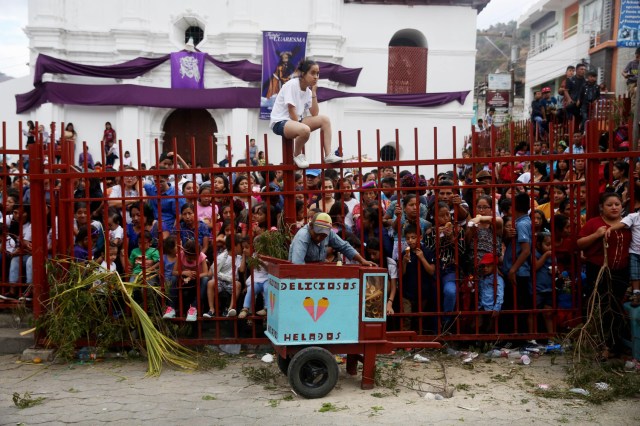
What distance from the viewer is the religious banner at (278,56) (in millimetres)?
18859

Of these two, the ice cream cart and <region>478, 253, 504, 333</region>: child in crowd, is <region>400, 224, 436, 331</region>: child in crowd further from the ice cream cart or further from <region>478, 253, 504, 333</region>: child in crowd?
the ice cream cart

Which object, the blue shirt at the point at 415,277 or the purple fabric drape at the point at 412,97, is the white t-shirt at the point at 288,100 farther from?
the purple fabric drape at the point at 412,97

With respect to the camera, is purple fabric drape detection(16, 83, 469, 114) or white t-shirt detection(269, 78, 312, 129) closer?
white t-shirt detection(269, 78, 312, 129)

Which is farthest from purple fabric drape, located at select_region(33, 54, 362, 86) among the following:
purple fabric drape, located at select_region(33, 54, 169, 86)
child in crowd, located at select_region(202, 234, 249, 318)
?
child in crowd, located at select_region(202, 234, 249, 318)

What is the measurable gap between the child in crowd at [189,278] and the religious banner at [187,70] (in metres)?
14.5

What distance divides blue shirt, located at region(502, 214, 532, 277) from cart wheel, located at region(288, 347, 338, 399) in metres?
2.33

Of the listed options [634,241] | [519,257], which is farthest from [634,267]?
[519,257]

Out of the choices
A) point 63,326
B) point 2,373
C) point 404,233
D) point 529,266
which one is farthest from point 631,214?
point 2,373

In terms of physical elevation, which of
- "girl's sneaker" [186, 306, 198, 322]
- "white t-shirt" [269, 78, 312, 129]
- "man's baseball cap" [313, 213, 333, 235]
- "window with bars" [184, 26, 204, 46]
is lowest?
"girl's sneaker" [186, 306, 198, 322]

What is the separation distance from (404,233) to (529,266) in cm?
130

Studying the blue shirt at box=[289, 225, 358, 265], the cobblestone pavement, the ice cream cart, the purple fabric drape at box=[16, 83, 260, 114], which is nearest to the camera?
the cobblestone pavement

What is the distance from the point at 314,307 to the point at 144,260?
1.92m

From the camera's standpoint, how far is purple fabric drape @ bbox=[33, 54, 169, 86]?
19.5m

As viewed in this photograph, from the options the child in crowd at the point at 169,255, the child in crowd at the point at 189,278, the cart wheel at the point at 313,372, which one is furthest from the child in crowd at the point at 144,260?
the cart wheel at the point at 313,372
